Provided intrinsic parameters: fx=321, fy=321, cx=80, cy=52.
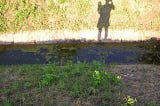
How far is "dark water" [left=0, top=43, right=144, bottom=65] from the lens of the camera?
1850 centimetres

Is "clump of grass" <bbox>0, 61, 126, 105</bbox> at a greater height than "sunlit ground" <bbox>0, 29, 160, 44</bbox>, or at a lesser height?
lesser

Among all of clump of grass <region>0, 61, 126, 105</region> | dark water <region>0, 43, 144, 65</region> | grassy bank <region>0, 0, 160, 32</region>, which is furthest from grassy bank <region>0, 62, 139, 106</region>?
grassy bank <region>0, 0, 160, 32</region>

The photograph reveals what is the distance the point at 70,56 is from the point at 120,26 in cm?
480

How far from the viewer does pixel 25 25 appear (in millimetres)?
21516

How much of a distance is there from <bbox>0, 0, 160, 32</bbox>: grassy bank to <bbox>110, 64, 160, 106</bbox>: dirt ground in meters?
7.92

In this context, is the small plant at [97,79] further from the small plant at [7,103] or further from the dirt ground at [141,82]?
the small plant at [7,103]

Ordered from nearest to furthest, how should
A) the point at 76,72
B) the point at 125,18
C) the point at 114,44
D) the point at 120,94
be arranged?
the point at 120,94, the point at 76,72, the point at 114,44, the point at 125,18

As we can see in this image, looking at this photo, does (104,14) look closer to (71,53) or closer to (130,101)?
(71,53)

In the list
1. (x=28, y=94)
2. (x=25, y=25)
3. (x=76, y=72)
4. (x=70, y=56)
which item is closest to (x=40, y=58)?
(x=70, y=56)

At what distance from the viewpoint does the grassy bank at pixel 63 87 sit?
1127 cm

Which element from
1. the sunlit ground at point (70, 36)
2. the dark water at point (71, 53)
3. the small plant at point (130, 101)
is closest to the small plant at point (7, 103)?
the small plant at point (130, 101)

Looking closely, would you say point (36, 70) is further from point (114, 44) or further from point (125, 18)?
point (125, 18)

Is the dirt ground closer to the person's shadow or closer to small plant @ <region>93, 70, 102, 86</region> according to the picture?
small plant @ <region>93, 70, 102, 86</region>

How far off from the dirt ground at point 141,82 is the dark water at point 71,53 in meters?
4.26
